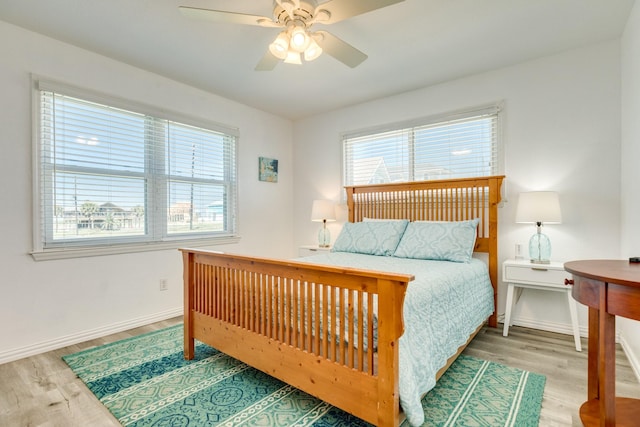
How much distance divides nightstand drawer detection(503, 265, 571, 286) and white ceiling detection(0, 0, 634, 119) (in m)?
1.89

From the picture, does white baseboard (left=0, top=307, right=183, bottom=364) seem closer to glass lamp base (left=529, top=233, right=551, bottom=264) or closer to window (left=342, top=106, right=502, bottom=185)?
window (left=342, top=106, right=502, bottom=185)

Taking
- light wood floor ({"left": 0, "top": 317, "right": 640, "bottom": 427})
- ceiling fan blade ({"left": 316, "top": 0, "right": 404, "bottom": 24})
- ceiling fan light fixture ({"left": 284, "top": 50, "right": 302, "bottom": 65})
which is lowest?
light wood floor ({"left": 0, "top": 317, "right": 640, "bottom": 427})

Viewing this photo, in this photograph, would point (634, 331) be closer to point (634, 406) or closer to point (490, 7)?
point (634, 406)

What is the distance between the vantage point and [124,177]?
3092 millimetres

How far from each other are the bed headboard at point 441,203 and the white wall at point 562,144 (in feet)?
0.58

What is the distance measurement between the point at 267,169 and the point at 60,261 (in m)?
2.52

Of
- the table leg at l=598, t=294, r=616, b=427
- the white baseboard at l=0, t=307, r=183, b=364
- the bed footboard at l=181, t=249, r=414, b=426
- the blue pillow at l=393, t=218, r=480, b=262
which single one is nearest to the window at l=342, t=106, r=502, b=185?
the blue pillow at l=393, t=218, r=480, b=262

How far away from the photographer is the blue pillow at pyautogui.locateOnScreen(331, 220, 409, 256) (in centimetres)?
313

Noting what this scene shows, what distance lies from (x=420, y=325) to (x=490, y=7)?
85.5 inches

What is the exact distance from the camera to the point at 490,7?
221cm

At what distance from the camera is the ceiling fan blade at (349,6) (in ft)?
5.59

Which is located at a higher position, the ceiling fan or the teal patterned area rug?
the ceiling fan

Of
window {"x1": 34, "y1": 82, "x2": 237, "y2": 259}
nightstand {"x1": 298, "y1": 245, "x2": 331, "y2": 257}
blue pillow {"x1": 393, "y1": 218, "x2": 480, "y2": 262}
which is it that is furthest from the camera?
nightstand {"x1": 298, "y1": 245, "x2": 331, "y2": 257}

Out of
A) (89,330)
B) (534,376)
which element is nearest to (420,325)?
(534,376)
